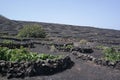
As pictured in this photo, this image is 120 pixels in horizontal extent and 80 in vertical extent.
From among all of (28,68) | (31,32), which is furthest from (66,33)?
(28,68)

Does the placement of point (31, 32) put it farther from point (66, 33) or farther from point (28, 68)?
point (28, 68)

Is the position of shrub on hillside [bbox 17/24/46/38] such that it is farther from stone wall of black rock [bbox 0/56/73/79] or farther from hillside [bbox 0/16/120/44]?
stone wall of black rock [bbox 0/56/73/79]

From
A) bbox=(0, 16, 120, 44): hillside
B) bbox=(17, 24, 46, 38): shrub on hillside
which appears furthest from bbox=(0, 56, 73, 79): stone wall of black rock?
bbox=(0, 16, 120, 44): hillside

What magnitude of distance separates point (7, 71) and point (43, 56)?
381cm

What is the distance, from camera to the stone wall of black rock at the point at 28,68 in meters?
16.8

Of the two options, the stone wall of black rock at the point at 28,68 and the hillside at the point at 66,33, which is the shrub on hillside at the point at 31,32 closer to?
the hillside at the point at 66,33

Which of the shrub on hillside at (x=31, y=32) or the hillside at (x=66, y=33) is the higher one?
the shrub on hillside at (x=31, y=32)

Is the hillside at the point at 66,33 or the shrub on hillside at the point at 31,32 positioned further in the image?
the hillside at the point at 66,33

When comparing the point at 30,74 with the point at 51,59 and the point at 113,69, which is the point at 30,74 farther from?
the point at 113,69

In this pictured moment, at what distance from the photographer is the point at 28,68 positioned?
17125 millimetres

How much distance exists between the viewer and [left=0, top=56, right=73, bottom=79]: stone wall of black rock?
1675 centimetres

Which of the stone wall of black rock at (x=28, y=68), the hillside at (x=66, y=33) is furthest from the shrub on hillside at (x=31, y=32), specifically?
the stone wall of black rock at (x=28, y=68)

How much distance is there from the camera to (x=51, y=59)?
1928 centimetres

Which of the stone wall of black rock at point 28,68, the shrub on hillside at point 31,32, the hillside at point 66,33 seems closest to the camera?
the stone wall of black rock at point 28,68
